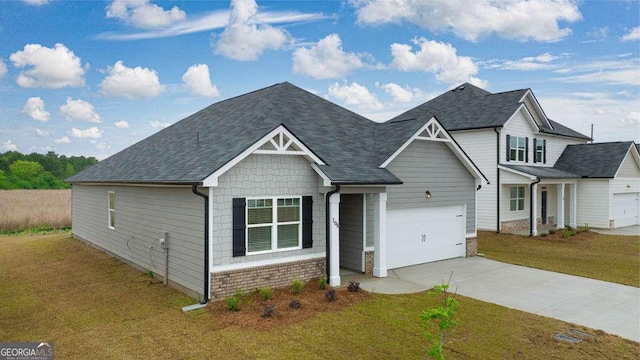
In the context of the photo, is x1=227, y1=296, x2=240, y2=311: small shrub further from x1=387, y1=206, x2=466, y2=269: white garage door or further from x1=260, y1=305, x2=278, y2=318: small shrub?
Result: x1=387, y1=206, x2=466, y2=269: white garage door

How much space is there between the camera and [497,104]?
78.8 feet

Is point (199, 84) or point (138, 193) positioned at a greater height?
point (199, 84)

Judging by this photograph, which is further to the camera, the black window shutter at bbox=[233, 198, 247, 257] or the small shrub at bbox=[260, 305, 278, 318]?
the black window shutter at bbox=[233, 198, 247, 257]

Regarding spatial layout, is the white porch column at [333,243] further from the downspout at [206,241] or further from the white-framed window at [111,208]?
the white-framed window at [111,208]

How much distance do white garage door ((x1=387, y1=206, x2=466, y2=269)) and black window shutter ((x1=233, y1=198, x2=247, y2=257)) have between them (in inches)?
214

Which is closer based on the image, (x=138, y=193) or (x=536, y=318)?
(x=536, y=318)

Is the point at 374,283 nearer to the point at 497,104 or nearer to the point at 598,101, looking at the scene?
the point at 497,104

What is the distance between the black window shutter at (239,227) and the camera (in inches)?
379

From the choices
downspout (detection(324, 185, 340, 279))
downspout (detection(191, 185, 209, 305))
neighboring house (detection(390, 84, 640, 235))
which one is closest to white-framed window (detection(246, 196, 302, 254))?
downspout (detection(324, 185, 340, 279))

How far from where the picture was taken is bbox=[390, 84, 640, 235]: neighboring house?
2273cm

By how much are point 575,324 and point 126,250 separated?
13.3 m

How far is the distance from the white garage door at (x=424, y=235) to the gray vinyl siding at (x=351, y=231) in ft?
3.78

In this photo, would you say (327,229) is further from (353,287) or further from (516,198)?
(516,198)

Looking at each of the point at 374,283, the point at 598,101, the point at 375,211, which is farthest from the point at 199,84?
the point at 598,101
